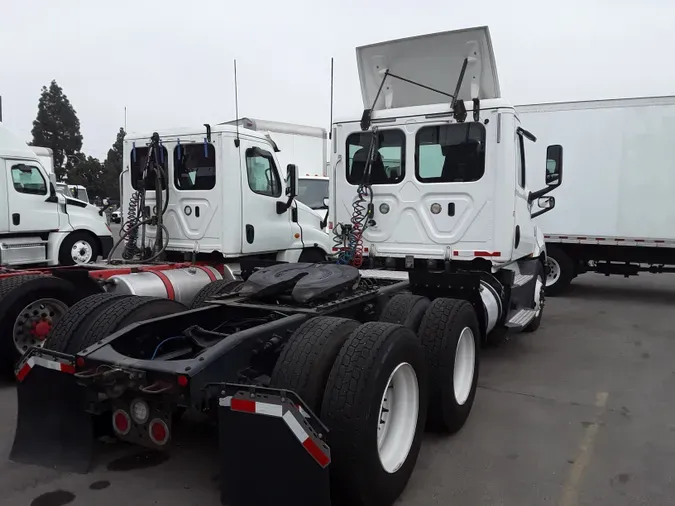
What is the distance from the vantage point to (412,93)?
662 cm

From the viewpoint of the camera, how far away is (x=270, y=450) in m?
2.58

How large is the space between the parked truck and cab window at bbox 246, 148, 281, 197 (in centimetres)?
4

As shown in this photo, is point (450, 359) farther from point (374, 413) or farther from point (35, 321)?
point (35, 321)

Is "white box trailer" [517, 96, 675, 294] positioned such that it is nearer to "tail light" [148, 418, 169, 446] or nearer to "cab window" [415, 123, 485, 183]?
"cab window" [415, 123, 485, 183]

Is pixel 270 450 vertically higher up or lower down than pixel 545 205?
lower down

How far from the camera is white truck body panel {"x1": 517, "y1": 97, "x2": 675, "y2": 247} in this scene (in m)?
9.83

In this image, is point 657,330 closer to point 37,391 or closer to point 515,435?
point 515,435

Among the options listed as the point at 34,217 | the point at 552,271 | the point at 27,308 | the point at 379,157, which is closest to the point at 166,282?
the point at 27,308

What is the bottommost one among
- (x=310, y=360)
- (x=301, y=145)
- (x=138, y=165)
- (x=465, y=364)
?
(x=465, y=364)

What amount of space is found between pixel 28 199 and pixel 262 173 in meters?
4.81

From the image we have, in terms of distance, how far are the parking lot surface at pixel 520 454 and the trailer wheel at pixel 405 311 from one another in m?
0.87

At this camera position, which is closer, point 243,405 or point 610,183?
point 243,405

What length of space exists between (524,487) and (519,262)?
400 centimetres

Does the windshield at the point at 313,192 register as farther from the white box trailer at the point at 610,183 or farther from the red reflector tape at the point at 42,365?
the red reflector tape at the point at 42,365
